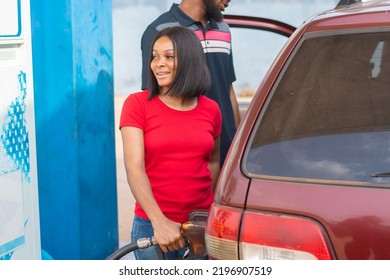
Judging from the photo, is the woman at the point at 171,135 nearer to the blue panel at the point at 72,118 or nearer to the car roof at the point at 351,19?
the car roof at the point at 351,19

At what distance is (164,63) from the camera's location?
3193mm

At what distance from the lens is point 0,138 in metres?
3.75

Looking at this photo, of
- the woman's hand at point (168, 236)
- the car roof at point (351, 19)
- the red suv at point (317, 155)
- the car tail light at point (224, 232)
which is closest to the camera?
the red suv at point (317, 155)

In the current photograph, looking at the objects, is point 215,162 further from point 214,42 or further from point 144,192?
point 214,42

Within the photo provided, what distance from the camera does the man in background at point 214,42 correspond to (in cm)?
420

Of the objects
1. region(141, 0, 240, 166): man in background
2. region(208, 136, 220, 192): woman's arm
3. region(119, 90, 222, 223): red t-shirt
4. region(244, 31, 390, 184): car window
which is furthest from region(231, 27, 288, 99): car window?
region(244, 31, 390, 184): car window

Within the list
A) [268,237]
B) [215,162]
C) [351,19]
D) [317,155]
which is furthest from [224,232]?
[215,162]

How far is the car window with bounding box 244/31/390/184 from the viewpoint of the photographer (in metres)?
2.16

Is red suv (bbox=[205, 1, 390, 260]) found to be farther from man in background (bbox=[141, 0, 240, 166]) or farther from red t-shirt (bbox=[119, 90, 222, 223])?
man in background (bbox=[141, 0, 240, 166])

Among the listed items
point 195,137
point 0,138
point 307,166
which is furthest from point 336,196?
point 0,138

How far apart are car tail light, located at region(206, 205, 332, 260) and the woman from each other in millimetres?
774

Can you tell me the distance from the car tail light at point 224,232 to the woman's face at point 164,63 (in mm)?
993

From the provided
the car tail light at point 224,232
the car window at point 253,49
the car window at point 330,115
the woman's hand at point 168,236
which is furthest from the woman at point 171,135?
the car window at point 253,49

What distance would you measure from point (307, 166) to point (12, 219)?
2.12 meters
